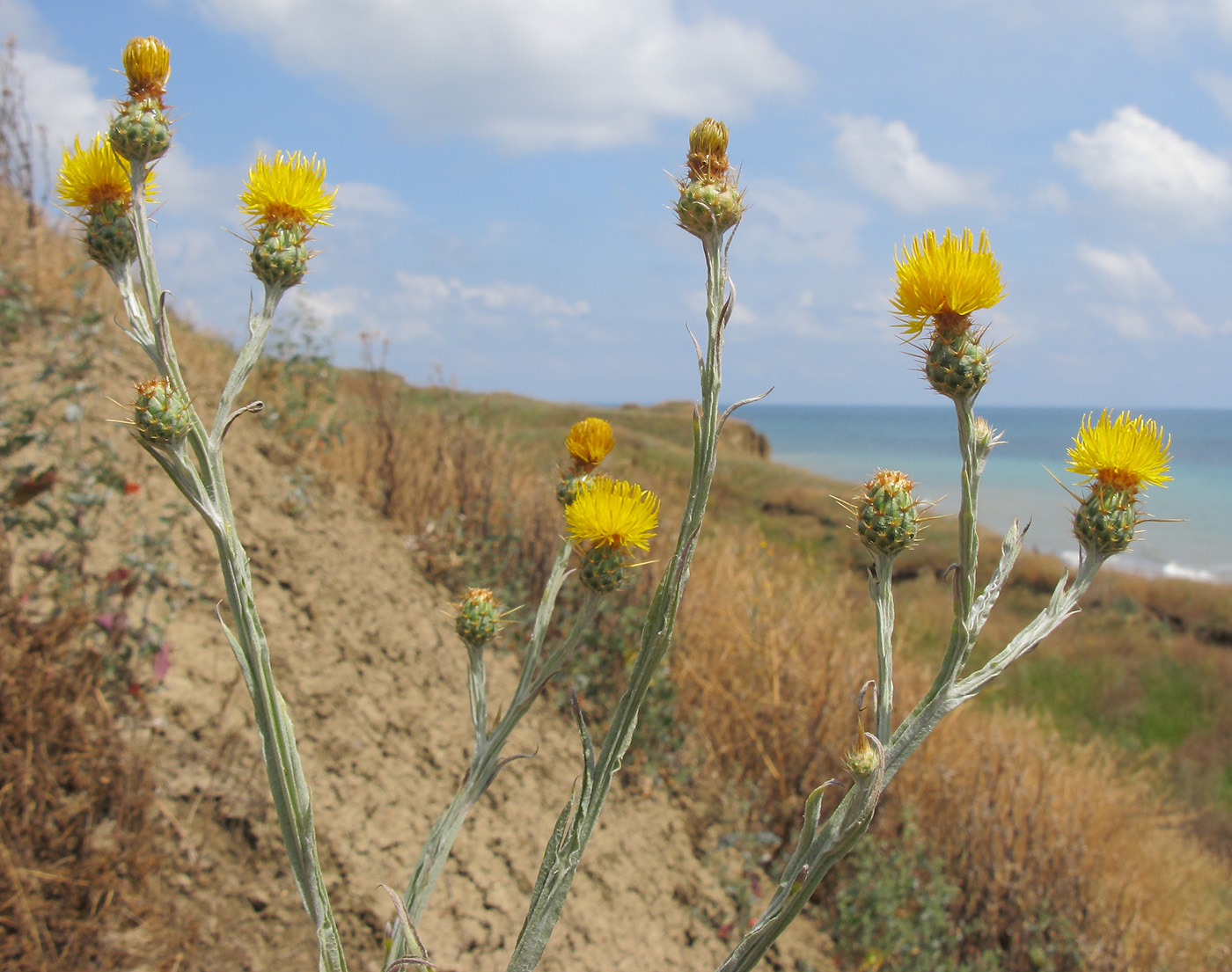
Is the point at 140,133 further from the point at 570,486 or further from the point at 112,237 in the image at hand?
the point at 570,486

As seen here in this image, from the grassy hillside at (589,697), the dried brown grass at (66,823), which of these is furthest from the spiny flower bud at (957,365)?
the dried brown grass at (66,823)

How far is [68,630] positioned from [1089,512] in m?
3.47

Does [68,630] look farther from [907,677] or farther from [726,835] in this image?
[907,677]

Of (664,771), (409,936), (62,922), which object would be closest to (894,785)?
(664,771)

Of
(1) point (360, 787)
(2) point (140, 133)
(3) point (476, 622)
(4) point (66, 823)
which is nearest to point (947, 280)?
(3) point (476, 622)

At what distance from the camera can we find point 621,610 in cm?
614

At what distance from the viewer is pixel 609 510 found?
4.32ft

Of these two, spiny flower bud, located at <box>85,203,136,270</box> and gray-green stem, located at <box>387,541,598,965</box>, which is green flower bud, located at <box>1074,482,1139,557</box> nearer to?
gray-green stem, located at <box>387,541,598,965</box>

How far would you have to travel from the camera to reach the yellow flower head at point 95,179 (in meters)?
1.31

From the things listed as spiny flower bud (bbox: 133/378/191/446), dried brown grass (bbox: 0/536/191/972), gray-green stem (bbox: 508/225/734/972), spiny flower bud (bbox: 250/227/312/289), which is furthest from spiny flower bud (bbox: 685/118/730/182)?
dried brown grass (bbox: 0/536/191/972)

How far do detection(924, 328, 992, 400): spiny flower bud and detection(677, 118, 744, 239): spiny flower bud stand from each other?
36 centimetres

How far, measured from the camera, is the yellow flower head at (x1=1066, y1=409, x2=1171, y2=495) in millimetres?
1258

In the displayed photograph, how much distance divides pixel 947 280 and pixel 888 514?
0.37 meters

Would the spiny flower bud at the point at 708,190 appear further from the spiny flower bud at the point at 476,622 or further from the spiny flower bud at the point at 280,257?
the spiny flower bud at the point at 476,622
